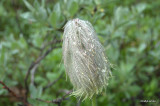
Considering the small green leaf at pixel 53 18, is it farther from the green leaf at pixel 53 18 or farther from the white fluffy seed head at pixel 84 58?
the white fluffy seed head at pixel 84 58

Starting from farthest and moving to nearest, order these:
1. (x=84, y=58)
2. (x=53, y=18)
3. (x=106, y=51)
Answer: (x=106, y=51), (x=53, y=18), (x=84, y=58)

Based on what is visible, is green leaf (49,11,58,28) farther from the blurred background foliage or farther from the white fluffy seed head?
the white fluffy seed head

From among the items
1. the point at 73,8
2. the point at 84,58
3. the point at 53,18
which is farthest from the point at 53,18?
the point at 84,58

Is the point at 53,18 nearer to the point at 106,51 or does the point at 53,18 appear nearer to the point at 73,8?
the point at 73,8

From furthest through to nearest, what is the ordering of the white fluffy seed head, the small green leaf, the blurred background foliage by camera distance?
1. the blurred background foliage
2. the small green leaf
3. the white fluffy seed head

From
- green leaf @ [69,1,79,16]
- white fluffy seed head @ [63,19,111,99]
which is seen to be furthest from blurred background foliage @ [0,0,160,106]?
white fluffy seed head @ [63,19,111,99]

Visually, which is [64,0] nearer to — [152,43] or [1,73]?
[1,73]

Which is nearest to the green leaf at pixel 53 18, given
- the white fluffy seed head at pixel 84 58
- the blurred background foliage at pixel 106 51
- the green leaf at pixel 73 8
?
the blurred background foliage at pixel 106 51

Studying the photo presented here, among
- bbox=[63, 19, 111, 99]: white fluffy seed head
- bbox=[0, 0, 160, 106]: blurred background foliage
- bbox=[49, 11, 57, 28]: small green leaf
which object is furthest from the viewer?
bbox=[0, 0, 160, 106]: blurred background foliage
